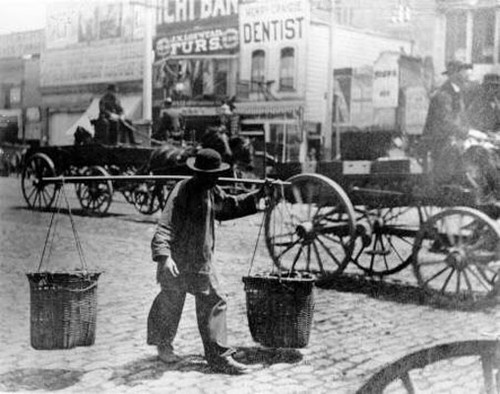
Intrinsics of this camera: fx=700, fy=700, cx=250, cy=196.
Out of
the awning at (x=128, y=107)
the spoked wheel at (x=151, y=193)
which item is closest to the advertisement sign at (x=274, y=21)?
the awning at (x=128, y=107)

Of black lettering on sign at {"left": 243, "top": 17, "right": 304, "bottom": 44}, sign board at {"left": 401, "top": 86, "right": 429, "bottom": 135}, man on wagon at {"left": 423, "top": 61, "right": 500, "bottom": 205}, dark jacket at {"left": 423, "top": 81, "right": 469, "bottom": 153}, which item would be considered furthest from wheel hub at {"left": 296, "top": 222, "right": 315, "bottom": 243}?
black lettering on sign at {"left": 243, "top": 17, "right": 304, "bottom": 44}

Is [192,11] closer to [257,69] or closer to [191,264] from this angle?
[257,69]

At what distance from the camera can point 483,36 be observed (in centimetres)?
1194

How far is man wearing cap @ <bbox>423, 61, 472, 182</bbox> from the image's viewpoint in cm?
707

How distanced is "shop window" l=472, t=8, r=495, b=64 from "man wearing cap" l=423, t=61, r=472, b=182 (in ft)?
8.82

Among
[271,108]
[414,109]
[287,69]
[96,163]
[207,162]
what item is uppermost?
[287,69]

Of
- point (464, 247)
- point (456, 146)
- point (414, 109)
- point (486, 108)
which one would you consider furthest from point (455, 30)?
point (464, 247)

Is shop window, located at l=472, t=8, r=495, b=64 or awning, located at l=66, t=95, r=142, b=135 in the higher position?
shop window, located at l=472, t=8, r=495, b=64

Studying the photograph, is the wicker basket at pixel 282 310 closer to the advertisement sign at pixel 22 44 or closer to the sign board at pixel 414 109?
the sign board at pixel 414 109

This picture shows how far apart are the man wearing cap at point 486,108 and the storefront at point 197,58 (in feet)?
64.8

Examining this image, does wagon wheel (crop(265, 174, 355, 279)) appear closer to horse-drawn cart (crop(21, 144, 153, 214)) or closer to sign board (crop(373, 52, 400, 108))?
horse-drawn cart (crop(21, 144, 153, 214))

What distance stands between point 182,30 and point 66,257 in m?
20.3

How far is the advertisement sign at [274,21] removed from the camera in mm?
25625

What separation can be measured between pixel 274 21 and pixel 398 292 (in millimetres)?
20924
